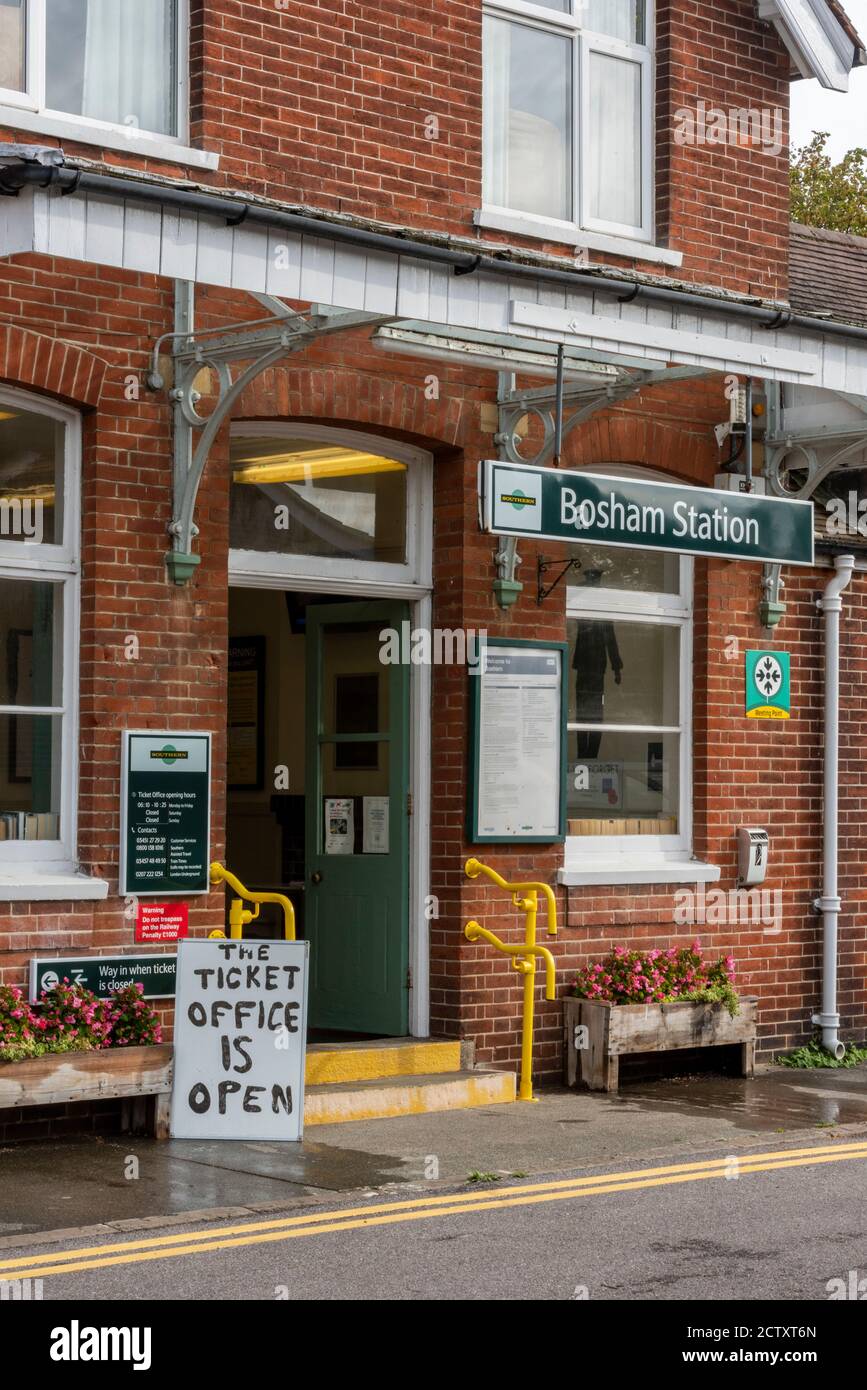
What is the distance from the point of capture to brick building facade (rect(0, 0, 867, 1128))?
9.73 m

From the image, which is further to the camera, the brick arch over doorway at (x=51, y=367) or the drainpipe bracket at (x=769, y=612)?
the drainpipe bracket at (x=769, y=612)

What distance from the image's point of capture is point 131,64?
10.5 m

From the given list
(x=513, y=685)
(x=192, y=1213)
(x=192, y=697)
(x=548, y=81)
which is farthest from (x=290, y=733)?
(x=192, y=1213)

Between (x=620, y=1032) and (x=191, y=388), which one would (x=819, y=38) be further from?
(x=620, y=1032)

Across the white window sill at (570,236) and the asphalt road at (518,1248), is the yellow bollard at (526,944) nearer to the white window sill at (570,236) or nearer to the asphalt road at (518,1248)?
the asphalt road at (518,1248)

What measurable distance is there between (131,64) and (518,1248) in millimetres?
6564

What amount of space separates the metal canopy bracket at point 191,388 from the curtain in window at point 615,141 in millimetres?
2927

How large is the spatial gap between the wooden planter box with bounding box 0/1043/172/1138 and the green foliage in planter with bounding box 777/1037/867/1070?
484cm

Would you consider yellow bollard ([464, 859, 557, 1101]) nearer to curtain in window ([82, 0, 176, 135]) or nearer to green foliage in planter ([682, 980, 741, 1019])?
green foliage in planter ([682, 980, 741, 1019])

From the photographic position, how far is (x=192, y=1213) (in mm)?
7883

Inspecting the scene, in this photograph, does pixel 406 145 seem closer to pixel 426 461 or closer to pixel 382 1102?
pixel 426 461

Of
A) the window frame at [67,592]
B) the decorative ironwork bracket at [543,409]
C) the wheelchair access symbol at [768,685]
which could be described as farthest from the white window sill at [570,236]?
the window frame at [67,592]

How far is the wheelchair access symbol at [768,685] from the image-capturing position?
12812mm

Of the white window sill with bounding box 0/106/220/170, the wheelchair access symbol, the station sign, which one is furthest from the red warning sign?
the wheelchair access symbol
